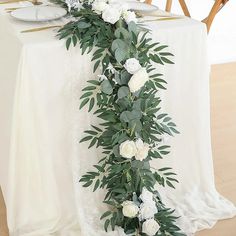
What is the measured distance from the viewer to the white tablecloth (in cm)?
136

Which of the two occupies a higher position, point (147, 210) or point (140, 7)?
point (140, 7)

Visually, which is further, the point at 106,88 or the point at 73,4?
the point at 73,4

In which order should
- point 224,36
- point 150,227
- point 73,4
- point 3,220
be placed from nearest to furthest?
point 150,227 < point 73,4 < point 3,220 < point 224,36

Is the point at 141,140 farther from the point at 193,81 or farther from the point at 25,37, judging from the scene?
the point at 25,37

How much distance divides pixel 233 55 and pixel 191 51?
2103mm

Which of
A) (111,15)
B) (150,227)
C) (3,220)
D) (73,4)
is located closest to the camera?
(111,15)

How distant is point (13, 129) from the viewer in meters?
1.37

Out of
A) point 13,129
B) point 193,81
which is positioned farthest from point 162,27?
point 13,129

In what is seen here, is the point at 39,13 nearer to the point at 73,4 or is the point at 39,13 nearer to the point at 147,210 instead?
the point at 73,4

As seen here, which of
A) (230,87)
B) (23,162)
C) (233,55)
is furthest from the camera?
(233,55)

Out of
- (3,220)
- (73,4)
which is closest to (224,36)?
(73,4)

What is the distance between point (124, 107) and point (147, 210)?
367 mm

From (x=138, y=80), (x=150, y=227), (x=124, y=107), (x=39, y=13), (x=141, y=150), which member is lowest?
(x=150, y=227)

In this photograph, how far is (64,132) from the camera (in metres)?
1.46
